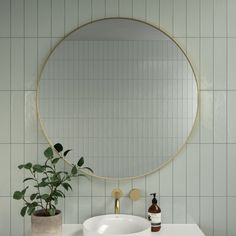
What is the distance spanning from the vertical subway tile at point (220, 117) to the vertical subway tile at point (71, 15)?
2.77 ft

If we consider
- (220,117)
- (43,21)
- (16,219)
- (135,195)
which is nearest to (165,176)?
(135,195)

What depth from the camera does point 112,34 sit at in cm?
200

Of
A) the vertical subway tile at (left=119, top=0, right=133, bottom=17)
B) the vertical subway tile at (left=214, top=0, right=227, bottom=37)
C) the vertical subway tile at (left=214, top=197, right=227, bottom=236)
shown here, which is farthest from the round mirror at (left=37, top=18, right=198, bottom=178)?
the vertical subway tile at (left=214, top=197, right=227, bottom=236)

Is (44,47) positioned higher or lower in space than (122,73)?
higher

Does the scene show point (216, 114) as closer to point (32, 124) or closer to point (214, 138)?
point (214, 138)

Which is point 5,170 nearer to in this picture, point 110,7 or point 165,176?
point 165,176

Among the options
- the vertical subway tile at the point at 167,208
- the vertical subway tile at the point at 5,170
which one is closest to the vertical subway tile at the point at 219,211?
the vertical subway tile at the point at 167,208

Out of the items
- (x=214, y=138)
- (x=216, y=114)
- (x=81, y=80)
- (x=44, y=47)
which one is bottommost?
(x=214, y=138)

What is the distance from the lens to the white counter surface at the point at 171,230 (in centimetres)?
186

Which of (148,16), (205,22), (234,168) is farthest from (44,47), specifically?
(234,168)

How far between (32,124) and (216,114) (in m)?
0.99

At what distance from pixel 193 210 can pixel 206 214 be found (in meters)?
0.07

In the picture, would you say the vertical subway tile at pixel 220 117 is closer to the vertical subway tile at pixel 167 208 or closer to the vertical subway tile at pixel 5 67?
the vertical subway tile at pixel 167 208

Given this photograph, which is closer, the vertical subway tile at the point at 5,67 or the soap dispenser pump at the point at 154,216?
the soap dispenser pump at the point at 154,216
